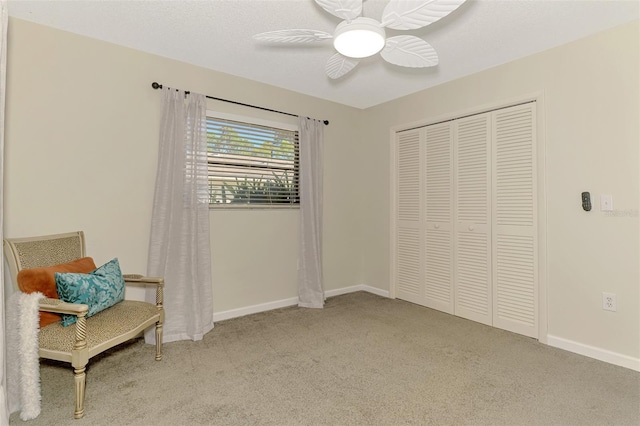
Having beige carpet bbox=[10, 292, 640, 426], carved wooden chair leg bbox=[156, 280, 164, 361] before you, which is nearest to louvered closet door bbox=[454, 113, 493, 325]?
beige carpet bbox=[10, 292, 640, 426]

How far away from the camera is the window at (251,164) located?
3268 millimetres

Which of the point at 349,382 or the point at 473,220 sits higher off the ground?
the point at 473,220

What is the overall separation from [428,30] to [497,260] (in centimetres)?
205

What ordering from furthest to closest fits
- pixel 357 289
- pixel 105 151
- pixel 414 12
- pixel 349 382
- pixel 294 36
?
pixel 357 289, pixel 105 151, pixel 349 382, pixel 294 36, pixel 414 12

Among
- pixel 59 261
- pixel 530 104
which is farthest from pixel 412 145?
pixel 59 261

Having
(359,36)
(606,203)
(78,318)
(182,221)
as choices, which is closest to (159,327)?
(78,318)

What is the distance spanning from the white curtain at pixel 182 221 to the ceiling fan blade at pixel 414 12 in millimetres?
1985

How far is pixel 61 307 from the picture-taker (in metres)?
1.79

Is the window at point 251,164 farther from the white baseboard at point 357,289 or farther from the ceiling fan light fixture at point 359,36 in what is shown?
the ceiling fan light fixture at point 359,36

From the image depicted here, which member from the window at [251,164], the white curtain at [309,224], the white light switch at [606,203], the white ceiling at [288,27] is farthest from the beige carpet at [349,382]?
the white ceiling at [288,27]

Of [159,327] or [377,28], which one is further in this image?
[159,327]

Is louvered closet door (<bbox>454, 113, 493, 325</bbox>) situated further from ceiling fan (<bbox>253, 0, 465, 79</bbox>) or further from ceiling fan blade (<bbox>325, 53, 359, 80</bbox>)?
ceiling fan blade (<bbox>325, 53, 359, 80</bbox>)

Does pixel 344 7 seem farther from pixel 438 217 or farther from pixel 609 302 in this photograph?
pixel 609 302

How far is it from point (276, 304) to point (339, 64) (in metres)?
2.53
